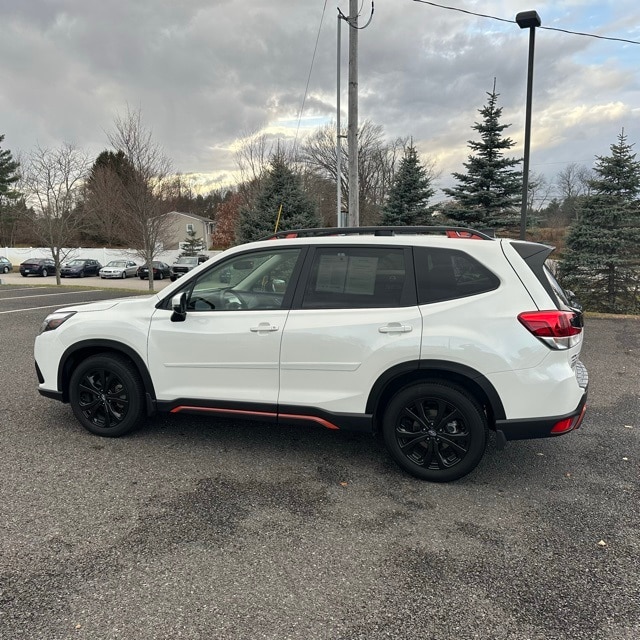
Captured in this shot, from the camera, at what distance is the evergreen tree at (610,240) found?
13609 mm

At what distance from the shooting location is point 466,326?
10.5ft

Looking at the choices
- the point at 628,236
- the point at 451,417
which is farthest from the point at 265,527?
the point at 628,236

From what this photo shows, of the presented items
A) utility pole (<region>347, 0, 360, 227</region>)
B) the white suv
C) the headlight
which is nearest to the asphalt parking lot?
the white suv

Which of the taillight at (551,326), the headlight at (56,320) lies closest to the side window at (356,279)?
the taillight at (551,326)

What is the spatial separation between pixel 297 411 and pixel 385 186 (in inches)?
1624

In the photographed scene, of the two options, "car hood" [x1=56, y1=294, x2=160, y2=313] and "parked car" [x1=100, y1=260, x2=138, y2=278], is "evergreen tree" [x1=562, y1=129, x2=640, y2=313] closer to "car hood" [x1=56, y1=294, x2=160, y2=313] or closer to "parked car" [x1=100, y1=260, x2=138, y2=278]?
"car hood" [x1=56, y1=294, x2=160, y2=313]

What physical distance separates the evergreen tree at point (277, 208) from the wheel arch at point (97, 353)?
14868 millimetres

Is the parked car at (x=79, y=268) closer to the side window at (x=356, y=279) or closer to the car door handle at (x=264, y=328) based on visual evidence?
the car door handle at (x=264, y=328)

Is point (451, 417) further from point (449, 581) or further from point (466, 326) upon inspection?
point (449, 581)

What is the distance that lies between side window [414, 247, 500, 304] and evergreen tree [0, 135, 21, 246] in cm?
5258

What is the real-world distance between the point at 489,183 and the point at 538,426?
50.9 feet

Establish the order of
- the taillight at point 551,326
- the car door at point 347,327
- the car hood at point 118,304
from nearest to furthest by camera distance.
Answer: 1. the taillight at point 551,326
2. the car door at point 347,327
3. the car hood at point 118,304

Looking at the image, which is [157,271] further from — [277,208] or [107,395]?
[107,395]

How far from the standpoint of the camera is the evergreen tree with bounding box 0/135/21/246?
156ft
